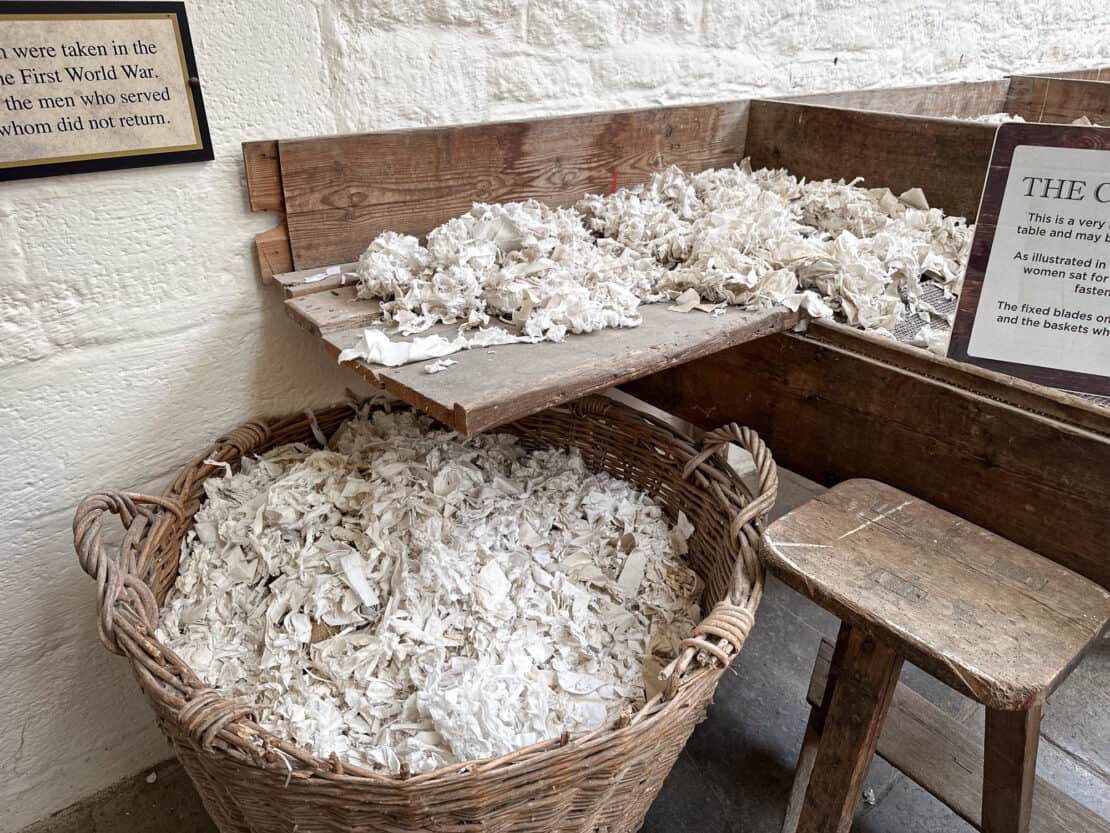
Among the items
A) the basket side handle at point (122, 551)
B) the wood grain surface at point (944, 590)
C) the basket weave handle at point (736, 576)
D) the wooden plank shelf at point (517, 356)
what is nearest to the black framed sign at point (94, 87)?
the wooden plank shelf at point (517, 356)

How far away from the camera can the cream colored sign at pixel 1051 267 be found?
972 mm

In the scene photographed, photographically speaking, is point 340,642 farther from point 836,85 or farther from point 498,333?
point 836,85

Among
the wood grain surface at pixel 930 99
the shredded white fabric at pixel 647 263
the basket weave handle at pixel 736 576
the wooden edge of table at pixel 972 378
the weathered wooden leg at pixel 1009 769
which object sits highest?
the wood grain surface at pixel 930 99

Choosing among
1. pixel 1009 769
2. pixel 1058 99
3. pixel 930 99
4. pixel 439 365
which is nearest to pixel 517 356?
pixel 439 365

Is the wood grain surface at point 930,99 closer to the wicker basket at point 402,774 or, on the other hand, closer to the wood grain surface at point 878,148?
the wood grain surface at point 878,148

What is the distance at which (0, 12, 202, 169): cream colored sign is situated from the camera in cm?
96

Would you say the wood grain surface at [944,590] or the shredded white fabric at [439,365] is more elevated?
the shredded white fabric at [439,365]

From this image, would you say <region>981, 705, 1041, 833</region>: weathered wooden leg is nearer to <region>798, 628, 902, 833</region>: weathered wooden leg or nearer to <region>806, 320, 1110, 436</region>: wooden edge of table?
<region>798, 628, 902, 833</region>: weathered wooden leg

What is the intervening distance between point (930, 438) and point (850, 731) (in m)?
0.44

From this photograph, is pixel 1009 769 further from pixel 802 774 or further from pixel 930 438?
pixel 930 438

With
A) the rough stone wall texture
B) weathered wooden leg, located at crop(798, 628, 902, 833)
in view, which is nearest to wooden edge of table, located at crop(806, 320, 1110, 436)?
weathered wooden leg, located at crop(798, 628, 902, 833)

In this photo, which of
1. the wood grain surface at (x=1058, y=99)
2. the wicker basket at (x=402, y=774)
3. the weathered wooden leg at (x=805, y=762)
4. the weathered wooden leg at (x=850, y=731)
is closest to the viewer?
the wicker basket at (x=402, y=774)

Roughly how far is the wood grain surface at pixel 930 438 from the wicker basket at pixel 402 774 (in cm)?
15

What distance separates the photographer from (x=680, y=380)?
1497 mm
